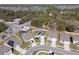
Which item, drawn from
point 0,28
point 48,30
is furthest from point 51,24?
point 0,28

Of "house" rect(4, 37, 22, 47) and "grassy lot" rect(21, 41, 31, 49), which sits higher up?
"house" rect(4, 37, 22, 47)

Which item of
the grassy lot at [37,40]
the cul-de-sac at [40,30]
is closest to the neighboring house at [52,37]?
the cul-de-sac at [40,30]

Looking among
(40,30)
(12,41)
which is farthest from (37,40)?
(12,41)

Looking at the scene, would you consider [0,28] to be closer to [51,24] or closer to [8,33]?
[8,33]

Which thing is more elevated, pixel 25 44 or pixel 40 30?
pixel 40 30

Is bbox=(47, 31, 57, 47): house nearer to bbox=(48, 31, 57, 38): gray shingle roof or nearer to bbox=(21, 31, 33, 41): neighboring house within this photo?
bbox=(48, 31, 57, 38): gray shingle roof

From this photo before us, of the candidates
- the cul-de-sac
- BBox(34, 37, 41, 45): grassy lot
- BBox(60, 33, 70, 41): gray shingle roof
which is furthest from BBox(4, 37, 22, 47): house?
BBox(60, 33, 70, 41): gray shingle roof

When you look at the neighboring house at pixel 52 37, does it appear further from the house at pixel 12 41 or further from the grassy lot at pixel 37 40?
the house at pixel 12 41

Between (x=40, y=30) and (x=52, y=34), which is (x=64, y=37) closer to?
(x=52, y=34)

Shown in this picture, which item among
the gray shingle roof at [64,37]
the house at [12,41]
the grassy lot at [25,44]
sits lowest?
the grassy lot at [25,44]

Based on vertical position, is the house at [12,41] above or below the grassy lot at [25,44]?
above
